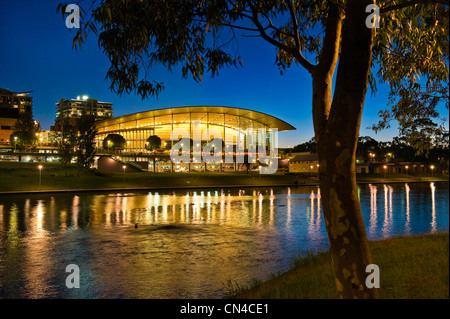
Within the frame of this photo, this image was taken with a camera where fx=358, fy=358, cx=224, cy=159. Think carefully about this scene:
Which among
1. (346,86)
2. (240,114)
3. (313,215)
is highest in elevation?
(240,114)

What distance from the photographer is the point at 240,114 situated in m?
106

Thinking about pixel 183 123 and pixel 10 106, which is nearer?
pixel 183 123

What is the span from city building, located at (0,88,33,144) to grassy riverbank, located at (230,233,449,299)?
14846 cm

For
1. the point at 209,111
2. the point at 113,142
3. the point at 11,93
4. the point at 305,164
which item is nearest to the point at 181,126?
the point at 209,111

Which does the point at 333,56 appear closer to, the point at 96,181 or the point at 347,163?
the point at 347,163

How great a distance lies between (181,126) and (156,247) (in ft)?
316

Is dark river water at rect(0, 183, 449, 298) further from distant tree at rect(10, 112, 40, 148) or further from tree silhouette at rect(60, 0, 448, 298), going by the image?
distant tree at rect(10, 112, 40, 148)

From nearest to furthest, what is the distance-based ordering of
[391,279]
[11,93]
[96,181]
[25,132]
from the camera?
[391,279] < [96,181] < [25,132] < [11,93]

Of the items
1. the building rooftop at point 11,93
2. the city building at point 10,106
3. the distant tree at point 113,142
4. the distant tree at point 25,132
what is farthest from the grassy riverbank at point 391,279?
the building rooftop at point 11,93

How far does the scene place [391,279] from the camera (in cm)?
670
